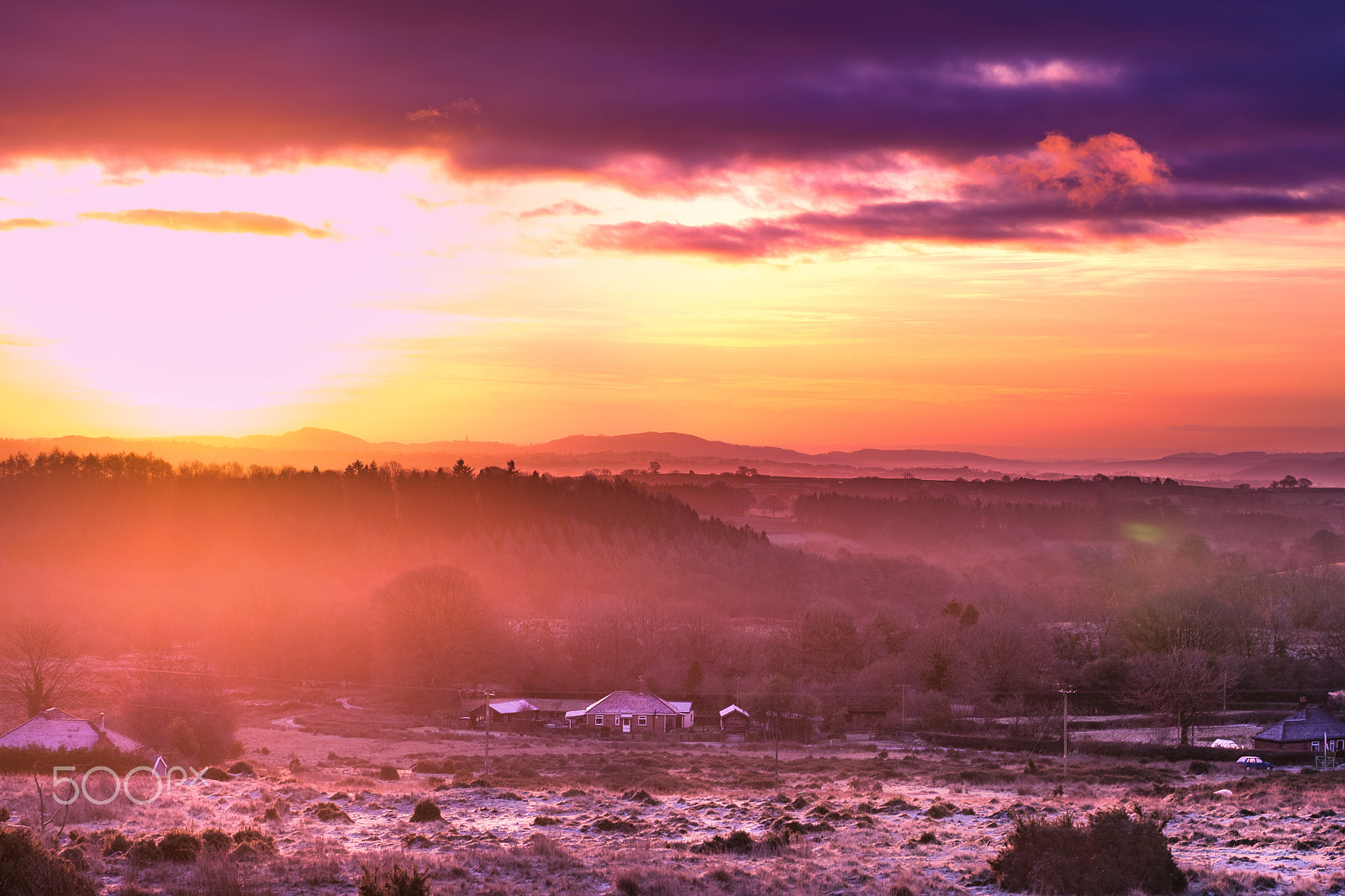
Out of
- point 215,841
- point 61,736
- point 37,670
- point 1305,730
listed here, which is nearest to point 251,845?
point 215,841

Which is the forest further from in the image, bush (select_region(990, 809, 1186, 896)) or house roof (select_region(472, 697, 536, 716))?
bush (select_region(990, 809, 1186, 896))

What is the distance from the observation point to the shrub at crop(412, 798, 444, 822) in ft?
91.0

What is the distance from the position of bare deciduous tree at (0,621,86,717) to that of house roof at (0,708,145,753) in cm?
1401

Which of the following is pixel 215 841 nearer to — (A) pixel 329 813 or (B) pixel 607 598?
(A) pixel 329 813

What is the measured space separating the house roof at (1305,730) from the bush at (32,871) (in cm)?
5433

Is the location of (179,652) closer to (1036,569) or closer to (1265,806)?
(1265,806)

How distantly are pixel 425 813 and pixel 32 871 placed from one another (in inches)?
530

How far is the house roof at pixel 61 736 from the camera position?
4366cm

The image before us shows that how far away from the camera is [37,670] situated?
2328 inches

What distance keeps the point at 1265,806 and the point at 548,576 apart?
278 feet

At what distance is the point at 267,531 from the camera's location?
379ft

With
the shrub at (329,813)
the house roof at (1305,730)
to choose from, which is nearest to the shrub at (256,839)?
the shrub at (329,813)

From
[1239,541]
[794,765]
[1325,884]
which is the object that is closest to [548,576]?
[794,765]

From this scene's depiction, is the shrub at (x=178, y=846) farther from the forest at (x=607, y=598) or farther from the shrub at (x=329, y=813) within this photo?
the forest at (x=607, y=598)
